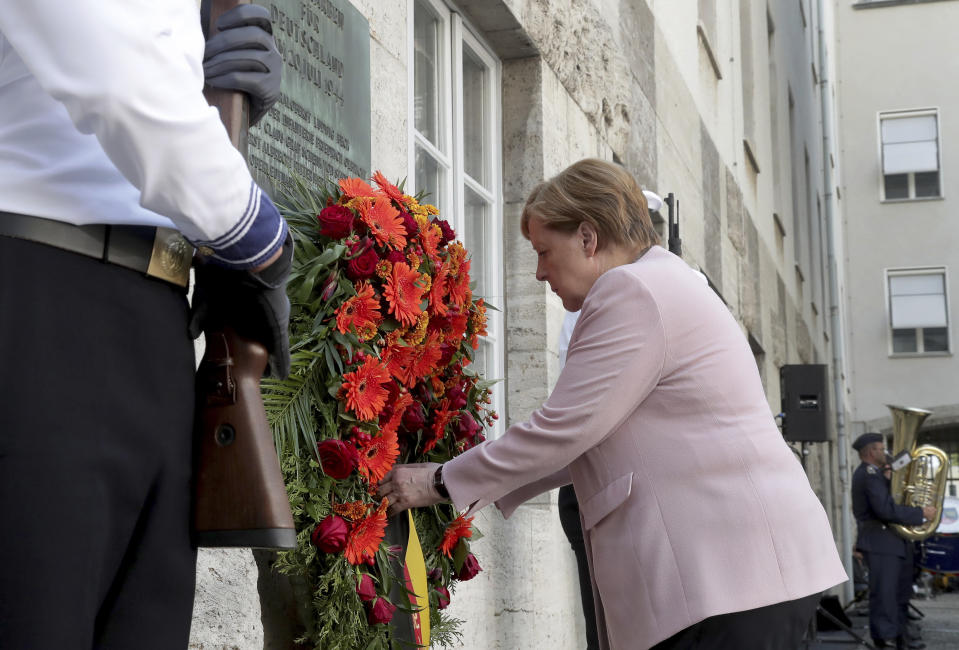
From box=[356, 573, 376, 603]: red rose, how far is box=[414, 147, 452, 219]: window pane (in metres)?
2.31

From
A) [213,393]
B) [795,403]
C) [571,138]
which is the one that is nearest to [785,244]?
[795,403]

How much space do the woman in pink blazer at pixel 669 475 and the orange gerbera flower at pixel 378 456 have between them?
0.06 m

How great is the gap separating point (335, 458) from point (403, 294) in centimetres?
37

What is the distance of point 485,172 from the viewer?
17.4 feet

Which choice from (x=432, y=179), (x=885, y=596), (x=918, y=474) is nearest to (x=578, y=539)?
(x=432, y=179)

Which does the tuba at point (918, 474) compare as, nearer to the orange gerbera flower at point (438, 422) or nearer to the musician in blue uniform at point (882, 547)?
the musician in blue uniform at point (882, 547)

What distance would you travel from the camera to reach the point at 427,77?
4.62 meters

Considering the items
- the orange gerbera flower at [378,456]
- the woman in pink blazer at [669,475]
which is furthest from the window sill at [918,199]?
the orange gerbera flower at [378,456]

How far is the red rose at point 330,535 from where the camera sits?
2.16 m

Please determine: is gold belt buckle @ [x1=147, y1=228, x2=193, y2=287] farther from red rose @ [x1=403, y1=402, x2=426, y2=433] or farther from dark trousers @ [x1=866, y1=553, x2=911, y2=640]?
dark trousers @ [x1=866, y1=553, x2=911, y2=640]

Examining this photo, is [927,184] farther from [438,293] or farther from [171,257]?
[171,257]

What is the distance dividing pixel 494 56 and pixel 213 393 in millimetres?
4257

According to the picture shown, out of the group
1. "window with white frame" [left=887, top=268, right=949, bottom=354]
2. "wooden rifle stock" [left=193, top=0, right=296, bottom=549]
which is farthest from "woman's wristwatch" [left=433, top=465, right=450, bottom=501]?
"window with white frame" [left=887, top=268, right=949, bottom=354]

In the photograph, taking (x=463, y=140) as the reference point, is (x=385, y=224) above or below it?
below
